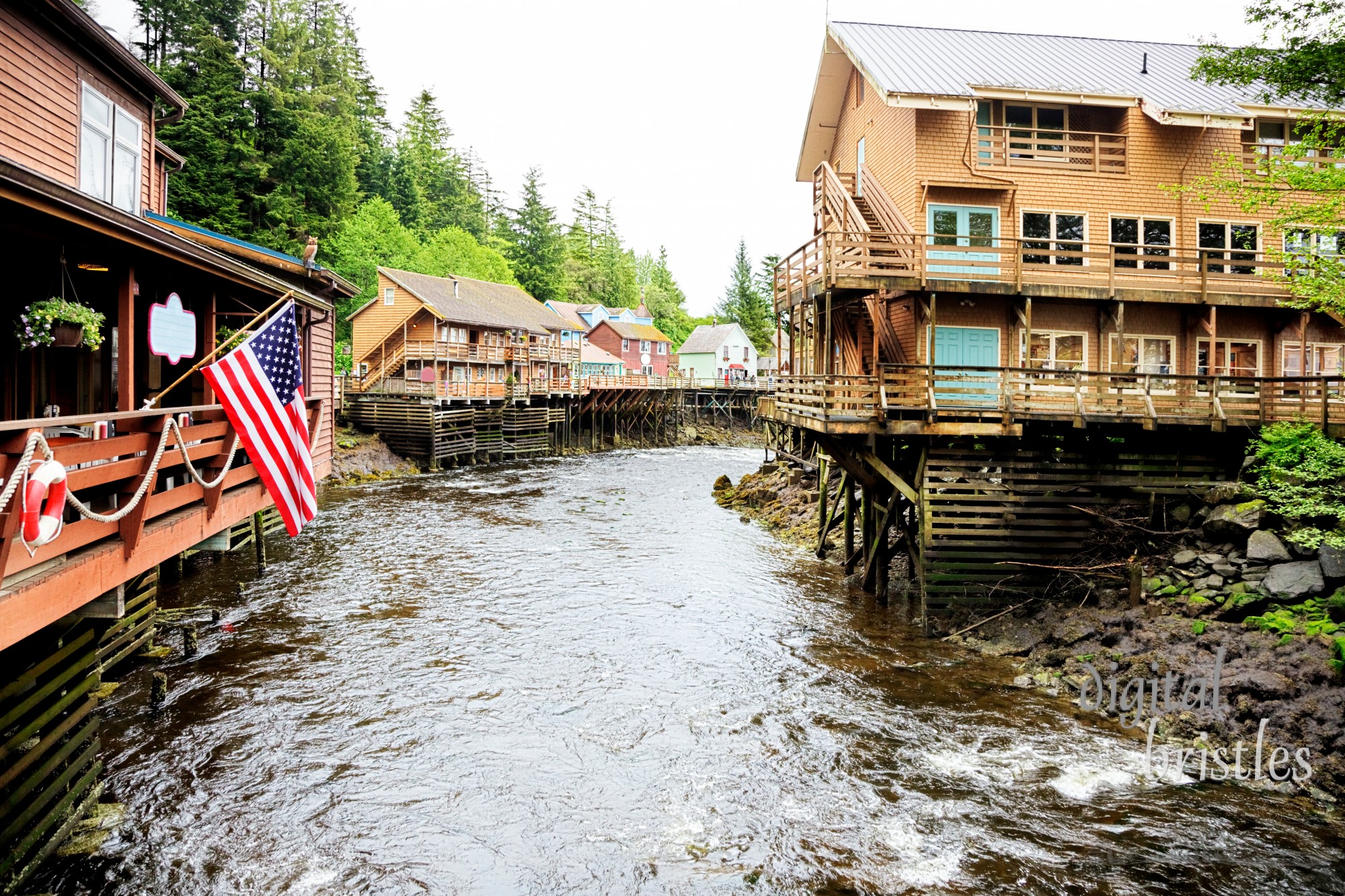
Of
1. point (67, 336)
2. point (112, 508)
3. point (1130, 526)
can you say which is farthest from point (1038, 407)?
point (67, 336)

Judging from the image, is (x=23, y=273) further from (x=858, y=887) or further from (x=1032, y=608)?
(x=1032, y=608)

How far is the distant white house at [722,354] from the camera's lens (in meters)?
85.2

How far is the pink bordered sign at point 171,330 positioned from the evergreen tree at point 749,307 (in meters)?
74.2

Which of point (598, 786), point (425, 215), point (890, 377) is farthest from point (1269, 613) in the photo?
point (425, 215)

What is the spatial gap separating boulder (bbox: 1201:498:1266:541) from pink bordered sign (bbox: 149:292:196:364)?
51.5 ft

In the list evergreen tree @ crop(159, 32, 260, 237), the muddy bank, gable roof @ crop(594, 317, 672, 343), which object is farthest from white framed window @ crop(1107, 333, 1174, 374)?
gable roof @ crop(594, 317, 672, 343)

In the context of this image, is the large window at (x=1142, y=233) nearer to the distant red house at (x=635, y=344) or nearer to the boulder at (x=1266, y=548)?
the boulder at (x=1266, y=548)

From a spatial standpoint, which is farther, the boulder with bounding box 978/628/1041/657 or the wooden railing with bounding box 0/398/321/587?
the boulder with bounding box 978/628/1041/657

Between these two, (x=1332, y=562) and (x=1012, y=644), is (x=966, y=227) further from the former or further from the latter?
(x=1332, y=562)

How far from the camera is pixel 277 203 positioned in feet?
149

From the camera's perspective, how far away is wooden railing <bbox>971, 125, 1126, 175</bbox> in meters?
19.3

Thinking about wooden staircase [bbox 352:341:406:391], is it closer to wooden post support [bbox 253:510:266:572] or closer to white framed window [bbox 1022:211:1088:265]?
wooden post support [bbox 253:510:266:572]

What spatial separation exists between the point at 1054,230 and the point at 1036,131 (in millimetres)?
2378

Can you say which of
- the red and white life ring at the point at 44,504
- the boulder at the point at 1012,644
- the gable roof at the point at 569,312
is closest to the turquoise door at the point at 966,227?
the boulder at the point at 1012,644
